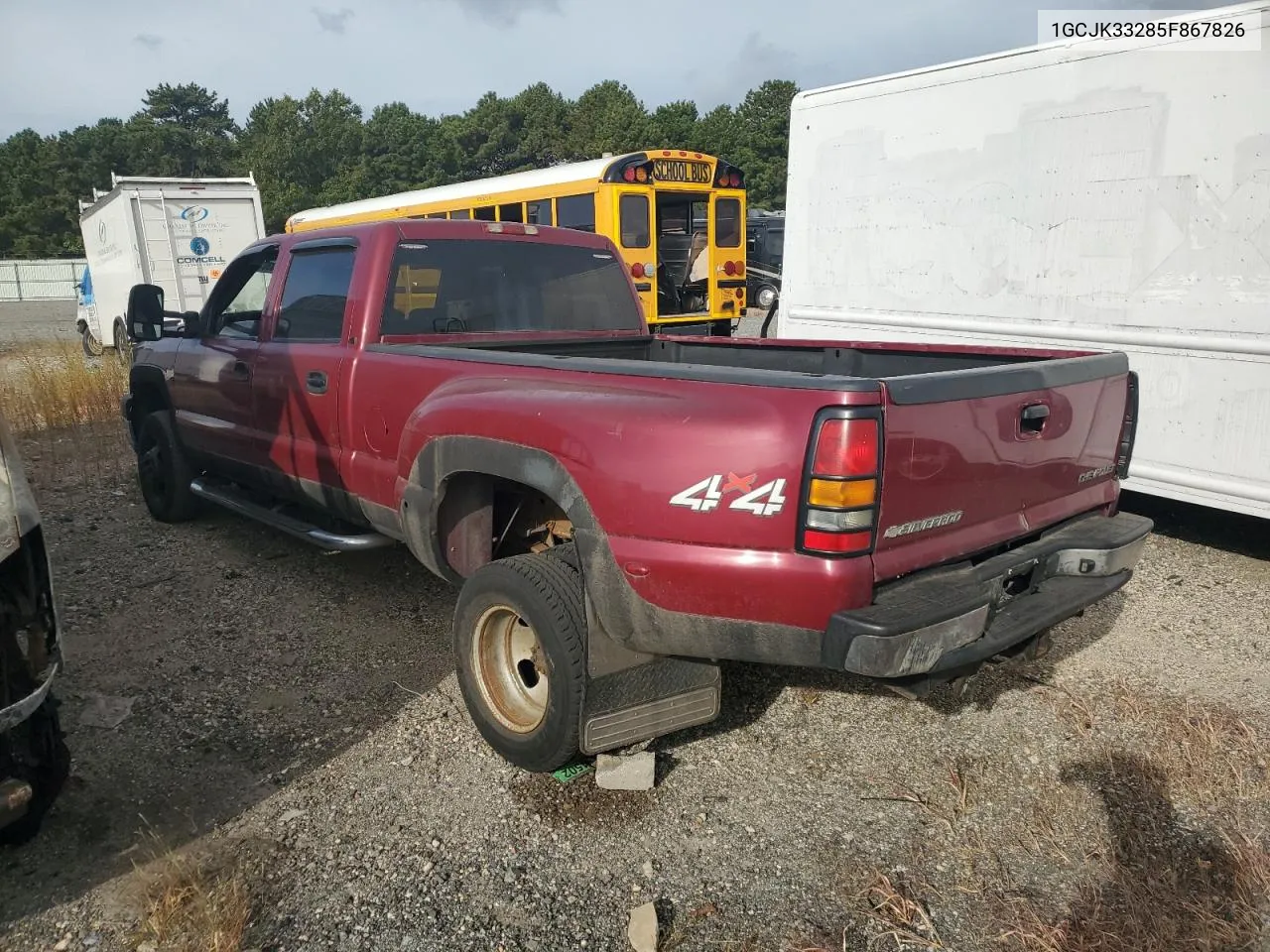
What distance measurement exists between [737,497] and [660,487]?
243 mm

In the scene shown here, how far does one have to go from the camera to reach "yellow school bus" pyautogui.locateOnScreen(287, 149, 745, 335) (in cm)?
1275

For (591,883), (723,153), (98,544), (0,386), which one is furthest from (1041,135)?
(723,153)

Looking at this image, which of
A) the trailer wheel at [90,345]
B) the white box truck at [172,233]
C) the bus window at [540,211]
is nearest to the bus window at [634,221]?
the bus window at [540,211]


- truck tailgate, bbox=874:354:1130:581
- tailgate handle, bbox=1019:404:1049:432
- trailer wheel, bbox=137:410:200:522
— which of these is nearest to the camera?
truck tailgate, bbox=874:354:1130:581

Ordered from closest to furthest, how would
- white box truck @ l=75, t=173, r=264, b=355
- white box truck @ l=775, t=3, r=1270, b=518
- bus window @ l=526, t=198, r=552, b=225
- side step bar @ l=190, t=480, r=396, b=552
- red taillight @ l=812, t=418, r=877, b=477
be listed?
red taillight @ l=812, t=418, r=877, b=477 < side step bar @ l=190, t=480, r=396, b=552 < white box truck @ l=775, t=3, r=1270, b=518 < bus window @ l=526, t=198, r=552, b=225 < white box truck @ l=75, t=173, r=264, b=355

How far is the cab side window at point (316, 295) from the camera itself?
13.9 ft

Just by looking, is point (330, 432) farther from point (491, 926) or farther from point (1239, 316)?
point (1239, 316)

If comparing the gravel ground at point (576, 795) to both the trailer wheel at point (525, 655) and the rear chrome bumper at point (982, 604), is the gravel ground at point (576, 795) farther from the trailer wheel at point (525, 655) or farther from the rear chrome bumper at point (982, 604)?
the rear chrome bumper at point (982, 604)

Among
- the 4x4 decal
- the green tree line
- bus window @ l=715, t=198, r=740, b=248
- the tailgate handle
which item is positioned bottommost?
the 4x4 decal

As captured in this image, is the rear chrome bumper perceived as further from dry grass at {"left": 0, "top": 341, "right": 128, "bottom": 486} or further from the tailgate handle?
dry grass at {"left": 0, "top": 341, "right": 128, "bottom": 486}

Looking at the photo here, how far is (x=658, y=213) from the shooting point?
14133 mm

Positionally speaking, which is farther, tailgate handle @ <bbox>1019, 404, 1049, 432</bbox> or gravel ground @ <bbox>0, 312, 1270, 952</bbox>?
tailgate handle @ <bbox>1019, 404, 1049, 432</bbox>

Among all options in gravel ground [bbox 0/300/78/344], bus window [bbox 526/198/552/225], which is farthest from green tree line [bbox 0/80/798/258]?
bus window [bbox 526/198/552/225]

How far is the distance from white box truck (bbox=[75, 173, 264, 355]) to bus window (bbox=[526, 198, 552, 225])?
18.6 feet
